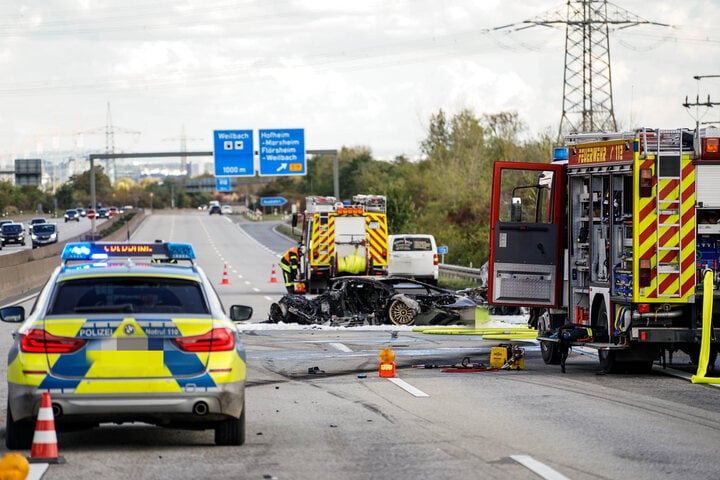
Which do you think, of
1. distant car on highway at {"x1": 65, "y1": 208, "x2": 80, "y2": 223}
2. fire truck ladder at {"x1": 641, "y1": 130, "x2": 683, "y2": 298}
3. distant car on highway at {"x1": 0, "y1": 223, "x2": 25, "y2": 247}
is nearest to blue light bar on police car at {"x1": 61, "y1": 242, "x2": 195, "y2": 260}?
fire truck ladder at {"x1": 641, "y1": 130, "x2": 683, "y2": 298}

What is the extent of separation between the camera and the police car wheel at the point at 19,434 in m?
9.48

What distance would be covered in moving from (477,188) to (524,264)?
176 ft

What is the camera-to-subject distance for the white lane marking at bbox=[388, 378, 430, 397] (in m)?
13.8

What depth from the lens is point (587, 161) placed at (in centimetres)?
1641

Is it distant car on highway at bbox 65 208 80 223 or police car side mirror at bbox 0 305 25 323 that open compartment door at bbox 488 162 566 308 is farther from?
distant car on highway at bbox 65 208 80 223

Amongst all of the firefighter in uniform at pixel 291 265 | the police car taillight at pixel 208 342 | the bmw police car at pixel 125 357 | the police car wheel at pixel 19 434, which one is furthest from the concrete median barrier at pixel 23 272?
the police car taillight at pixel 208 342

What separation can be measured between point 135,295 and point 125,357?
0.66 meters

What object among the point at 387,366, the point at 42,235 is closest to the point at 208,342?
the point at 387,366

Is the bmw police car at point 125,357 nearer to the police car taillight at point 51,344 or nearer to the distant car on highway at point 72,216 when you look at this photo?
the police car taillight at point 51,344

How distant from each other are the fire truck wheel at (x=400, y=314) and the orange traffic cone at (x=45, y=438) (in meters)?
16.6

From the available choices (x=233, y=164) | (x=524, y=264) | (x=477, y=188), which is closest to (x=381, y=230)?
(x=524, y=264)

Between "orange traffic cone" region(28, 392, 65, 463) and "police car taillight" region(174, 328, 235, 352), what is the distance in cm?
101

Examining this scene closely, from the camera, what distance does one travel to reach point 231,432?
9.83 meters

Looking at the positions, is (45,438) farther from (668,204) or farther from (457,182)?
(457,182)
